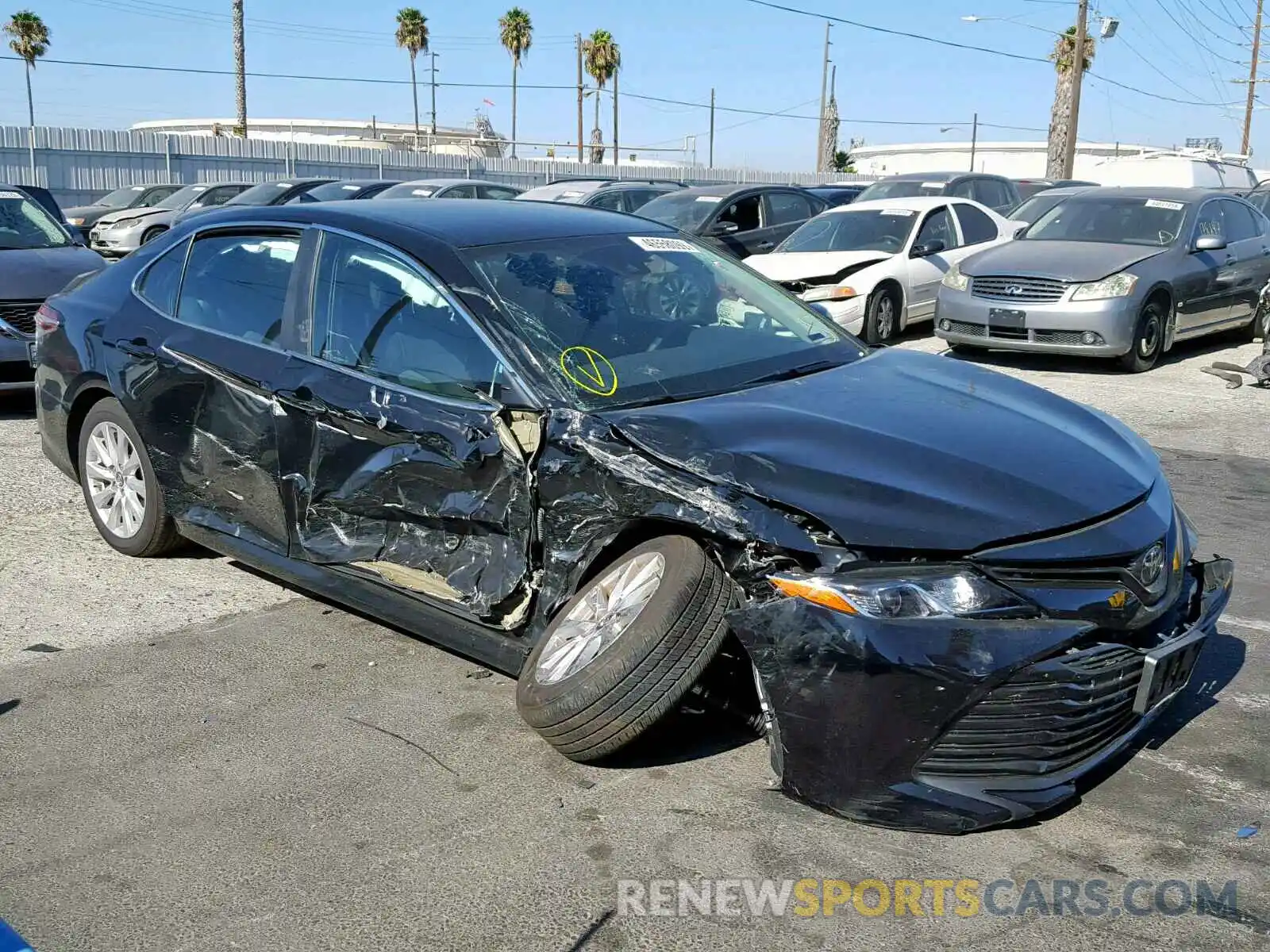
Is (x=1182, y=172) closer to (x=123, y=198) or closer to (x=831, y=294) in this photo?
(x=831, y=294)

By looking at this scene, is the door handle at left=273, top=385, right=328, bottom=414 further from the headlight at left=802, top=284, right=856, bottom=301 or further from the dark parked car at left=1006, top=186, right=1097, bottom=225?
the dark parked car at left=1006, top=186, right=1097, bottom=225

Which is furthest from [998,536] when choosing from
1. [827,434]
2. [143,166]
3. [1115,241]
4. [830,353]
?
[143,166]

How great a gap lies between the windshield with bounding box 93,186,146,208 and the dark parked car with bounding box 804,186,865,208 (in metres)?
14.7

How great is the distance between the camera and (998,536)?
10.4 feet

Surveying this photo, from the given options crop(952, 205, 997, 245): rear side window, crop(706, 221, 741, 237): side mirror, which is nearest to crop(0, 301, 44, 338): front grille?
crop(706, 221, 741, 237): side mirror

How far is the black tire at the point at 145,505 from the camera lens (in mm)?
5324

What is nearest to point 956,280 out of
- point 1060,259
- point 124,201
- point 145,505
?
point 1060,259

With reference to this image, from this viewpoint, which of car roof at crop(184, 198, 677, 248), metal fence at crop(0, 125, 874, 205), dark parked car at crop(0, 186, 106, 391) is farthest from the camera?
metal fence at crop(0, 125, 874, 205)

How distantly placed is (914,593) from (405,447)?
177 centimetres

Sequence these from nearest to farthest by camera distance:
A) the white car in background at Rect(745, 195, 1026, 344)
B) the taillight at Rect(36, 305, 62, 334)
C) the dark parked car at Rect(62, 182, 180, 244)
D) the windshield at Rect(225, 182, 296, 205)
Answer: the taillight at Rect(36, 305, 62, 334)
the white car in background at Rect(745, 195, 1026, 344)
the windshield at Rect(225, 182, 296, 205)
the dark parked car at Rect(62, 182, 180, 244)

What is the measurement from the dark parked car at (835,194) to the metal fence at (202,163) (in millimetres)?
7049

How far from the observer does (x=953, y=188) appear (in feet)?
58.3

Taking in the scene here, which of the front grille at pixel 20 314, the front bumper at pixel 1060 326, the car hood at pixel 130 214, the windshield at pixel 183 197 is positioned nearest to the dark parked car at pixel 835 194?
the front bumper at pixel 1060 326

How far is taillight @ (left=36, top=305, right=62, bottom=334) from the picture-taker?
5801 millimetres
